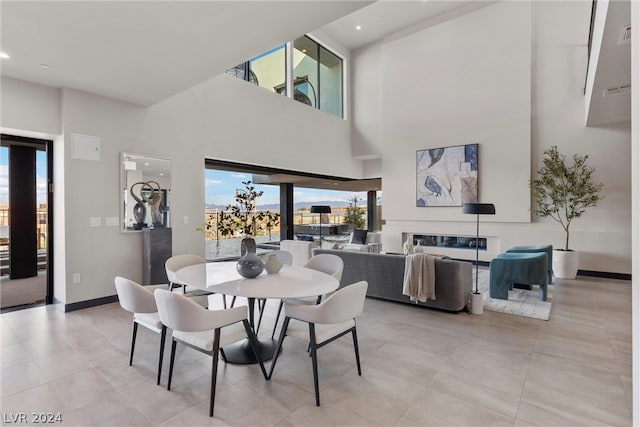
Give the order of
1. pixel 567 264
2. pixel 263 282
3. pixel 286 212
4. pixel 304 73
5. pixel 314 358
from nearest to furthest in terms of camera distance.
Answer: pixel 314 358
pixel 263 282
pixel 567 264
pixel 304 73
pixel 286 212

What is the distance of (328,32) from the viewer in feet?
26.8

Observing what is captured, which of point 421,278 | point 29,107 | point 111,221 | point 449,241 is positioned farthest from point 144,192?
point 449,241

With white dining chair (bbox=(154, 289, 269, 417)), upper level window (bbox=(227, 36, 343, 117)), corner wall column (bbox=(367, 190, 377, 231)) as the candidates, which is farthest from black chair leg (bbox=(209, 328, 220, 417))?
corner wall column (bbox=(367, 190, 377, 231))

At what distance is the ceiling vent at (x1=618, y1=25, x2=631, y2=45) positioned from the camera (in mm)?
3043

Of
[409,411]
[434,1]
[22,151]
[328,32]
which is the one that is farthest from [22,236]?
[434,1]

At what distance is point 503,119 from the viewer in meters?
6.73

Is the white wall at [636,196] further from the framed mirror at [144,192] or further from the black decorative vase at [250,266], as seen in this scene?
the framed mirror at [144,192]

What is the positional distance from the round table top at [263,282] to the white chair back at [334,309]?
11 cm

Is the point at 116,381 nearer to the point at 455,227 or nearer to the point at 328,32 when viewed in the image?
the point at 455,227

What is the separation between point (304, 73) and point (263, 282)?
20.6ft

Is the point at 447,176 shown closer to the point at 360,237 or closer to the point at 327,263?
the point at 360,237

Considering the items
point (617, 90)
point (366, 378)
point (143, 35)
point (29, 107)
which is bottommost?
point (366, 378)

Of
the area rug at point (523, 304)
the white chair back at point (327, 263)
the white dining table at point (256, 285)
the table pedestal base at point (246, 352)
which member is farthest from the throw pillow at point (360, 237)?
the table pedestal base at point (246, 352)

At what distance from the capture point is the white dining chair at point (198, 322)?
6.64 ft
